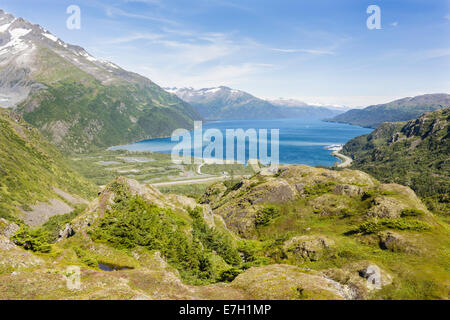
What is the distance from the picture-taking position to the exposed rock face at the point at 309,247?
4576 cm

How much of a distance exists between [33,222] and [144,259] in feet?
363

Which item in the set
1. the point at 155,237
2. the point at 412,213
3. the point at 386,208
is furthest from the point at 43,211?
the point at 412,213

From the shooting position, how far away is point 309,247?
47.1 meters

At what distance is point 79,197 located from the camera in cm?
18225

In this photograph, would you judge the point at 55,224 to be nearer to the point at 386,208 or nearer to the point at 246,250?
the point at 246,250

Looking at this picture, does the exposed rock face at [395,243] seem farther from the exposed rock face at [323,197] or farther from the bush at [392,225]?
the exposed rock face at [323,197]

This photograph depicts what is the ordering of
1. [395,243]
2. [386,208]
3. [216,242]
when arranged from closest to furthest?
[395,243]
[216,242]
[386,208]

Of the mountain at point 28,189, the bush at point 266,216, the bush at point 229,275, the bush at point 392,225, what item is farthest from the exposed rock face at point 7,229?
the mountain at point 28,189

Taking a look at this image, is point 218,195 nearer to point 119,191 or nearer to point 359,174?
point 359,174

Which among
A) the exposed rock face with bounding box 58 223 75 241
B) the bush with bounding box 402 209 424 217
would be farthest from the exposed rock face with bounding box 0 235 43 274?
the bush with bounding box 402 209 424 217

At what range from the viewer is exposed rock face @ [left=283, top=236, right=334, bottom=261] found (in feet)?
150

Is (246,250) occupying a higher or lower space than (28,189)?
higher

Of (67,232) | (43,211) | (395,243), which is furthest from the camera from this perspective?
(43,211)
